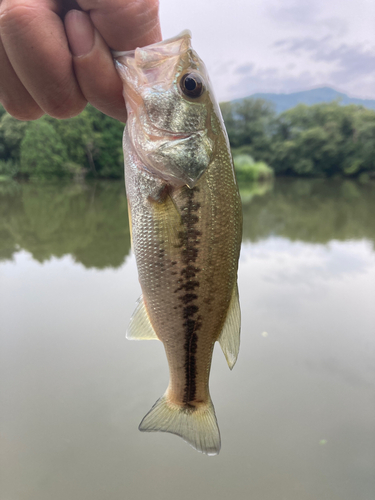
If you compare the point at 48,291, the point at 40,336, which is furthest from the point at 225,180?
the point at 48,291

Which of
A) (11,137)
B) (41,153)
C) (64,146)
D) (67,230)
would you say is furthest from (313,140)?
(67,230)

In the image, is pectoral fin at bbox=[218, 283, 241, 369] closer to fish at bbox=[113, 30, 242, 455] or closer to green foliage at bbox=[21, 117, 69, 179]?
fish at bbox=[113, 30, 242, 455]

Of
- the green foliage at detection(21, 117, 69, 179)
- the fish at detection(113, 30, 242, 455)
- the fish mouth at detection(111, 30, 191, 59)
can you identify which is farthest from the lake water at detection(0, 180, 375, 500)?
the green foliage at detection(21, 117, 69, 179)

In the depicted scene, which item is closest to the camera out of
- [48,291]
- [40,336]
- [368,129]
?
[40,336]

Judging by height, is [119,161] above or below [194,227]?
below

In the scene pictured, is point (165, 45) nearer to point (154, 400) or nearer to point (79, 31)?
point (79, 31)

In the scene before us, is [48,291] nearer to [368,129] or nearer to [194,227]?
[194,227]

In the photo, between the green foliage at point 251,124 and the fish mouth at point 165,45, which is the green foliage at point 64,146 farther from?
→ the fish mouth at point 165,45
